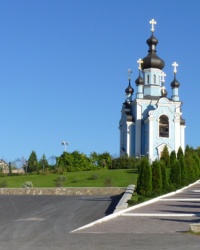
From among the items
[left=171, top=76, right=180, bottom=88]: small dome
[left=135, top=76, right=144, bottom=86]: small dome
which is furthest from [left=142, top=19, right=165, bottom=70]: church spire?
[left=171, top=76, right=180, bottom=88]: small dome

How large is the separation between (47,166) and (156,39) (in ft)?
64.8

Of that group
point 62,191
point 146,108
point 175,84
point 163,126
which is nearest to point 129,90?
point 146,108

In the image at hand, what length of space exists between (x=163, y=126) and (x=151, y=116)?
248cm

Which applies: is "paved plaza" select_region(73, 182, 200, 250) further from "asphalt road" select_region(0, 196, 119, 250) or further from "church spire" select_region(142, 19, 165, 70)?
"church spire" select_region(142, 19, 165, 70)

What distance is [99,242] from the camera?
880cm

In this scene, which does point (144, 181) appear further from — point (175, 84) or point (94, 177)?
point (175, 84)

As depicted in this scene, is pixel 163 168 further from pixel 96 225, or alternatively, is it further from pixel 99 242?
pixel 99 242

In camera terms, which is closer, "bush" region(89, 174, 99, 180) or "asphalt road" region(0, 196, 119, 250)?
"asphalt road" region(0, 196, 119, 250)

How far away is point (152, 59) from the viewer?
55.8 meters

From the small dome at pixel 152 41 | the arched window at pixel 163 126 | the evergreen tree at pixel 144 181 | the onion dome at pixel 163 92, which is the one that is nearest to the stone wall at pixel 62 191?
the evergreen tree at pixel 144 181

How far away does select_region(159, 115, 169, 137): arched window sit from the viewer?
53500 millimetres

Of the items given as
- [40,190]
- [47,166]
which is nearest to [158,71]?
[47,166]

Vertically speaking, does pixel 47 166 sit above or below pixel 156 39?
below

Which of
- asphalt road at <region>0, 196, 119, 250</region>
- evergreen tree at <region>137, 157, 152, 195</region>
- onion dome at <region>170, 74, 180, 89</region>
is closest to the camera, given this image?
asphalt road at <region>0, 196, 119, 250</region>
